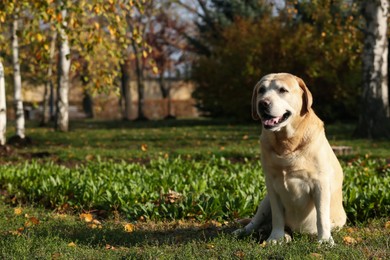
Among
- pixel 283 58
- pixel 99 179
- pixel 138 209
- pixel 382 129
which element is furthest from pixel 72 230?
pixel 283 58

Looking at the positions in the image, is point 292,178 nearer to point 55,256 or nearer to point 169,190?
point 55,256

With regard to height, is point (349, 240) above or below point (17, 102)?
below

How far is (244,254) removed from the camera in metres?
4.51

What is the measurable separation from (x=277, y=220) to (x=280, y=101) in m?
1.08

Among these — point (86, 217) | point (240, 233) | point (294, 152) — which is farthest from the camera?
point (86, 217)

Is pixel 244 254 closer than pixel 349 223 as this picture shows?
Yes

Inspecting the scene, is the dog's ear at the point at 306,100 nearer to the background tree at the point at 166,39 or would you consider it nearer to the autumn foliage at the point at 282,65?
the autumn foliage at the point at 282,65

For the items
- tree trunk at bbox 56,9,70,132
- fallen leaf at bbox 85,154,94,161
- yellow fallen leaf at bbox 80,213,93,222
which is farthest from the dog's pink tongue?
tree trunk at bbox 56,9,70,132

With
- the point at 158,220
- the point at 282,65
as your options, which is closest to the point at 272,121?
the point at 158,220

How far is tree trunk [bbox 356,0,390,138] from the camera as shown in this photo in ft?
51.4

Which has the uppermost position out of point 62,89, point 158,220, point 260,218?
point 62,89

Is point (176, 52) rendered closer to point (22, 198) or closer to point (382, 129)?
point (382, 129)

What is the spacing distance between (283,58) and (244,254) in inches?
849

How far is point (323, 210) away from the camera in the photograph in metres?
4.93
